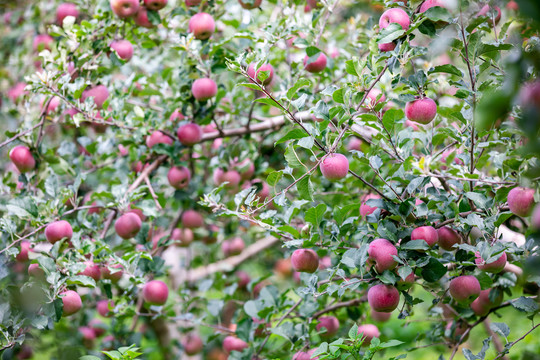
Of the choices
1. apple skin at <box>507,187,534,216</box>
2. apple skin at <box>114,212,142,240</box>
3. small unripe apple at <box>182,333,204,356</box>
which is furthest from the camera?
small unripe apple at <box>182,333,204,356</box>

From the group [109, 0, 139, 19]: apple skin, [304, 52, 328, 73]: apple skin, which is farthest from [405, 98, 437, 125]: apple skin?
[109, 0, 139, 19]: apple skin

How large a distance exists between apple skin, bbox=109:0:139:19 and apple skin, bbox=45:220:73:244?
0.77 m

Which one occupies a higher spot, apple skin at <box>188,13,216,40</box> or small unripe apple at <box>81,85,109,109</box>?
apple skin at <box>188,13,216,40</box>

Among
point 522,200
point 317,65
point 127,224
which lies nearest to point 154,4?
point 317,65

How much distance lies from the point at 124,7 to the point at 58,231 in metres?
0.81

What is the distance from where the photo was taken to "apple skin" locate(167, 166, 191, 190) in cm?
190

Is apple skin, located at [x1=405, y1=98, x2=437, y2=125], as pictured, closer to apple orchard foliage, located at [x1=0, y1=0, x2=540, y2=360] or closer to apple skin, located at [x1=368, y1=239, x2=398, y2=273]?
apple orchard foliage, located at [x1=0, y1=0, x2=540, y2=360]

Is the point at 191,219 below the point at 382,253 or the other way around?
below

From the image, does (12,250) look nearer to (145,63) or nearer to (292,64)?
(292,64)

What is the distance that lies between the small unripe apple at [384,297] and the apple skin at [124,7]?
1.27 metres

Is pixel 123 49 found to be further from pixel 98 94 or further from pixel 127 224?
pixel 127 224

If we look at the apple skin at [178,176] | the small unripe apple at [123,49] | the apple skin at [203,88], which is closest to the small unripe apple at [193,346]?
the apple skin at [178,176]

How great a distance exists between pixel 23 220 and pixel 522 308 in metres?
1.59

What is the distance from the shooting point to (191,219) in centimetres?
217
